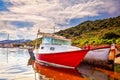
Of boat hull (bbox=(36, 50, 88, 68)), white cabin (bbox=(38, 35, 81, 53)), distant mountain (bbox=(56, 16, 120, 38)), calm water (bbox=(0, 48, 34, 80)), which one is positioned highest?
distant mountain (bbox=(56, 16, 120, 38))

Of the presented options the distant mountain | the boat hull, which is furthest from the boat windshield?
the distant mountain

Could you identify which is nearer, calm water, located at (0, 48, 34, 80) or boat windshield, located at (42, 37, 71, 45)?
calm water, located at (0, 48, 34, 80)

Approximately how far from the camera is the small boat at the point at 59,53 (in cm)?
2261

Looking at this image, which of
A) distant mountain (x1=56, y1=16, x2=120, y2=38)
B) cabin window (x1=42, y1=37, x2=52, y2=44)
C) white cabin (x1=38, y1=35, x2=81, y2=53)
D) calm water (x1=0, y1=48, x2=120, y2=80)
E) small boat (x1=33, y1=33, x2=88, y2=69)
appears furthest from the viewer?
distant mountain (x1=56, y1=16, x2=120, y2=38)

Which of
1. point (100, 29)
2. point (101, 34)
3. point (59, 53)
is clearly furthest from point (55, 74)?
point (100, 29)

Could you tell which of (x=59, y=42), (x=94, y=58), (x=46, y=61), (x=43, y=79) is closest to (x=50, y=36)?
(x=59, y=42)

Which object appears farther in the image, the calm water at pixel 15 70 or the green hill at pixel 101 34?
the green hill at pixel 101 34

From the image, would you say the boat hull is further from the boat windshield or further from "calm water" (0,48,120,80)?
the boat windshield

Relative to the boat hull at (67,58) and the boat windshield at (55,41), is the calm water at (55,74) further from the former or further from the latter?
the boat windshield at (55,41)

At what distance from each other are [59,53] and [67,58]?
934 millimetres

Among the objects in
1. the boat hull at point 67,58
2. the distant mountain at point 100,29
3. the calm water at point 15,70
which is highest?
→ the distant mountain at point 100,29

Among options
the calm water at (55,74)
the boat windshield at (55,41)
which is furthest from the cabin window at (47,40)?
the calm water at (55,74)

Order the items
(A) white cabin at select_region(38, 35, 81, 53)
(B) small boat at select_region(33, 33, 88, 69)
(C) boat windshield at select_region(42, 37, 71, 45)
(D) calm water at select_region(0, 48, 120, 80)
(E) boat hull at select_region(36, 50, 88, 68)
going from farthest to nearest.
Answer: (C) boat windshield at select_region(42, 37, 71, 45)
(A) white cabin at select_region(38, 35, 81, 53)
(B) small boat at select_region(33, 33, 88, 69)
(E) boat hull at select_region(36, 50, 88, 68)
(D) calm water at select_region(0, 48, 120, 80)

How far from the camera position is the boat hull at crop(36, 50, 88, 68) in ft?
73.6
